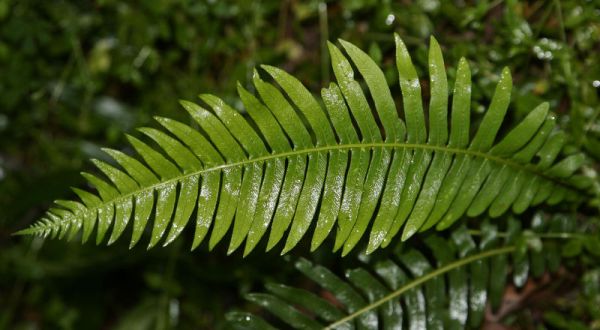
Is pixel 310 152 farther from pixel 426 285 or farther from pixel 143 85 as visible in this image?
pixel 143 85

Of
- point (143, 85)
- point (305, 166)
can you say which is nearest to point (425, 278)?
point (305, 166)

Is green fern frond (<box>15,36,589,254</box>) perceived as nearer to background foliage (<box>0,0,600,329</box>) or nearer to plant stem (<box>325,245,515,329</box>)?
plant stem (<box>325,245,515,329</box>)

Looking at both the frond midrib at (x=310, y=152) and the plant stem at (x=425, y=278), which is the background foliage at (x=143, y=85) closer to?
→ the plant stem at (x=425, y=278)


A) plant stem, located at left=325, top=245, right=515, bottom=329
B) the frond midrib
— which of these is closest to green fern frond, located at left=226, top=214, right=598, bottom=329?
plant stem, located at left=325, top=245, right=515, bottom=329

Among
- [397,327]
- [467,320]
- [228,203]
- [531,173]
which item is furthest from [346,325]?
[531,173]

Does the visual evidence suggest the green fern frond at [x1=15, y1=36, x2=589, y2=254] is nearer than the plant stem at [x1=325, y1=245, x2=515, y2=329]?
Yes

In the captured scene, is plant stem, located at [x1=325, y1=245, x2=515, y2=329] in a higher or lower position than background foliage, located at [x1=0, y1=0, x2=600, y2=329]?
lower

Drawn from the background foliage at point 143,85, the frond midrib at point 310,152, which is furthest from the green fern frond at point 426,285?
the frond midrib at point 310,152
